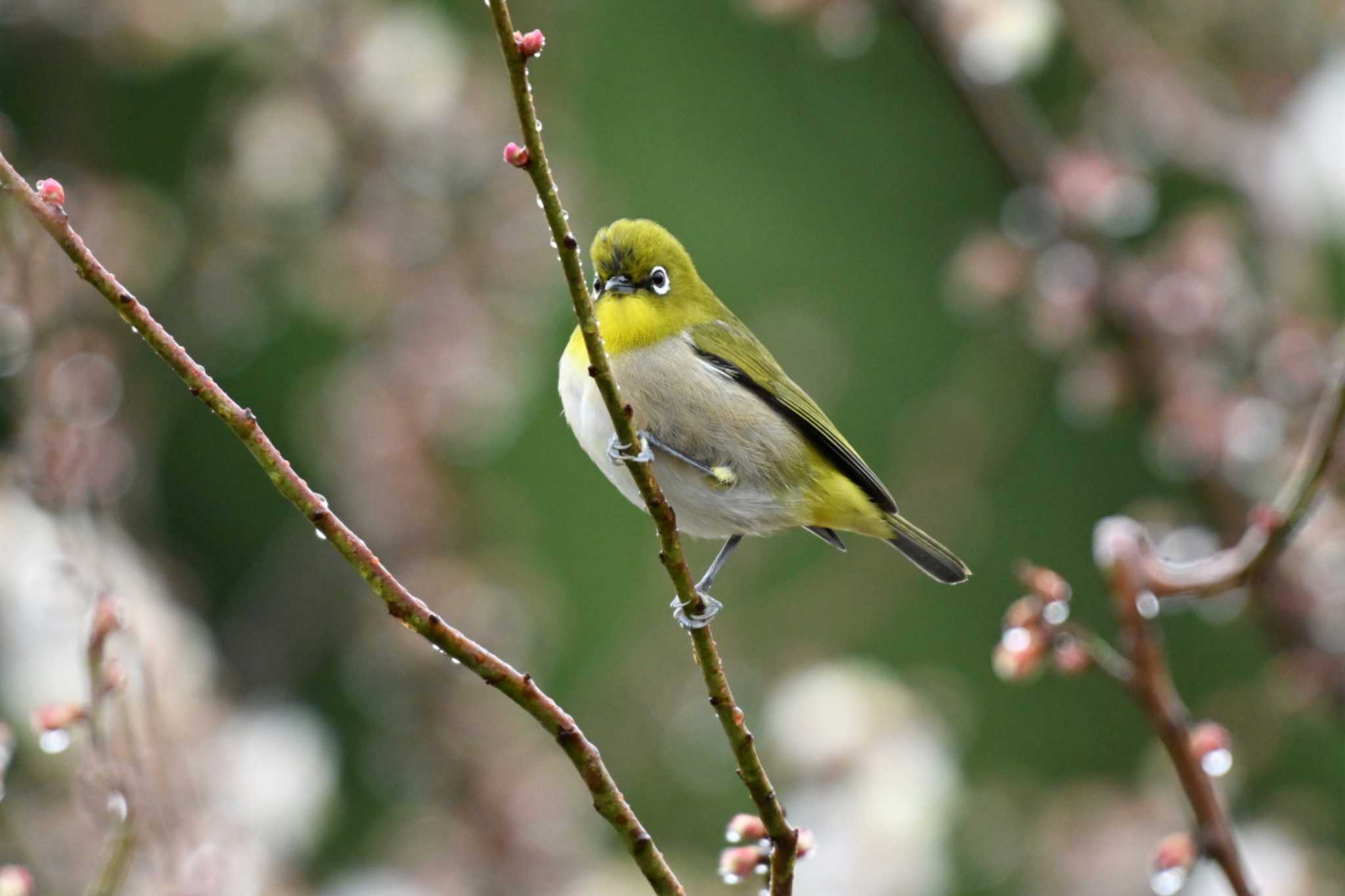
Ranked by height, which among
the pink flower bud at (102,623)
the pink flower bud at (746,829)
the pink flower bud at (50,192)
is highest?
the pink flower bud at (50,192)

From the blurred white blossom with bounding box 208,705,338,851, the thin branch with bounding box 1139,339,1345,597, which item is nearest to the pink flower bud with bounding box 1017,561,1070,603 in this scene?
the thin branch with bounding box 1139,339,1345,597

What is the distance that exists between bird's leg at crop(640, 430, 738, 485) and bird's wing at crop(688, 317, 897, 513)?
32 cm

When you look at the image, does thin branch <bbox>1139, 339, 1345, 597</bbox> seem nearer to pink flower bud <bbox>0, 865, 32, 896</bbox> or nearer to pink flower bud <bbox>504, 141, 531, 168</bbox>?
pink flower bud <bbox>504, 141, 531, 168</bbox>

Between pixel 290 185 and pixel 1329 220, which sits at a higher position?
pixel 290 185

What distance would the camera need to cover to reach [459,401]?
211 inches

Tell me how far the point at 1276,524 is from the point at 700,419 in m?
1.40

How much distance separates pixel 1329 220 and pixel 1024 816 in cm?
259

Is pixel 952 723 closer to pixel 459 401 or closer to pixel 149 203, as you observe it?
pixel 459 401

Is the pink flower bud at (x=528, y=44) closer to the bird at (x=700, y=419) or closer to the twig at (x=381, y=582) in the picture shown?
the twig at (x=381, y=582)

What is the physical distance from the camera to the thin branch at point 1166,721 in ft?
5.75

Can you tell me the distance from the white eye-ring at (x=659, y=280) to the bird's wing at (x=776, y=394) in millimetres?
159

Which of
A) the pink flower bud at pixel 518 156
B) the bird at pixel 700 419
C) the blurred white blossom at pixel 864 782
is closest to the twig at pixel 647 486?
the pink flower bud at pixel 518 156

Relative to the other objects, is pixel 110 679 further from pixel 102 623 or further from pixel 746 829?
pixel 746 829

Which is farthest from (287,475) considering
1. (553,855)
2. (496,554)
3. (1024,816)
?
(1024,816)
